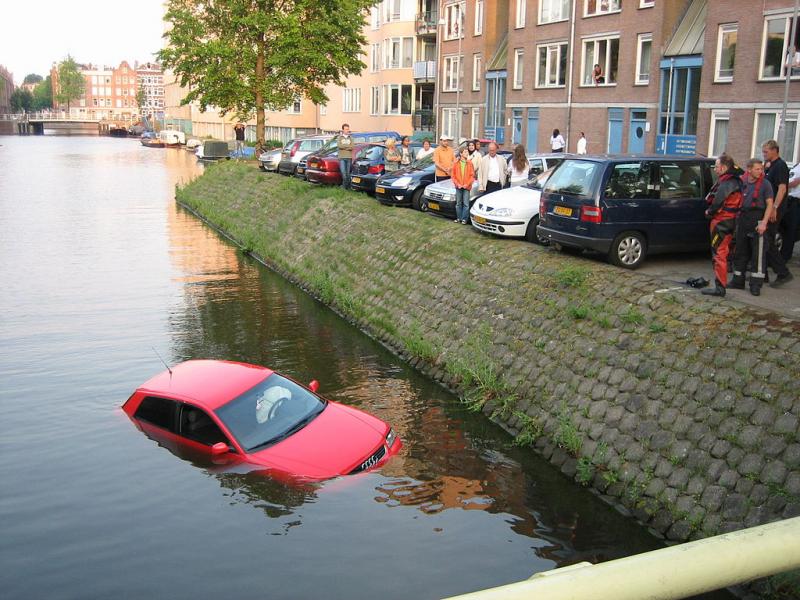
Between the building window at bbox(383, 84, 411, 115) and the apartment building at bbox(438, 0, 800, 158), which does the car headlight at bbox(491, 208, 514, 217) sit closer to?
the apartment building at bbox(438, 0, 800, 158)

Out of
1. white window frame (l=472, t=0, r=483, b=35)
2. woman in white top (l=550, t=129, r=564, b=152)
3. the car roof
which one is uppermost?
white window frame (l=472, t=0, r=483, b=35)

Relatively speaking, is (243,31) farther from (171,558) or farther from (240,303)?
(171,558)

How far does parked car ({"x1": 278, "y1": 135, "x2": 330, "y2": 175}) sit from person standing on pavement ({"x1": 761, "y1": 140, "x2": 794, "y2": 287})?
78.1 ft

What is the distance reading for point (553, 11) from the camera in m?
39.3

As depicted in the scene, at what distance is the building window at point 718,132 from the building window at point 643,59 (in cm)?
486

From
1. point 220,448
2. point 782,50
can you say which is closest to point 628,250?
point 220,448

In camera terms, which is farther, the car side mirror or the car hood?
the car side mirror

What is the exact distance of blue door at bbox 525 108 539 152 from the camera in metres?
41.5

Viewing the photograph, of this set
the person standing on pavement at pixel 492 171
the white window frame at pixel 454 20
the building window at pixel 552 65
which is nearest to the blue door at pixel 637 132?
the building window at pixel 552 65

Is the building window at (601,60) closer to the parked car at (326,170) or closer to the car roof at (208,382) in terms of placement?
the parked car at (326,170)

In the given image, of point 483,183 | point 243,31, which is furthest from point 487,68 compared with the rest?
point 483,183

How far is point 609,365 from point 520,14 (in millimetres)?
34936

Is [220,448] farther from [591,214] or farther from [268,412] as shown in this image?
[591,214]

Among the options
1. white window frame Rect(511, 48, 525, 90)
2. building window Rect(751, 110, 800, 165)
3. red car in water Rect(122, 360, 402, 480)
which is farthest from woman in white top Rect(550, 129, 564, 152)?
red car in water Rect(122, 360, 402, 480)
